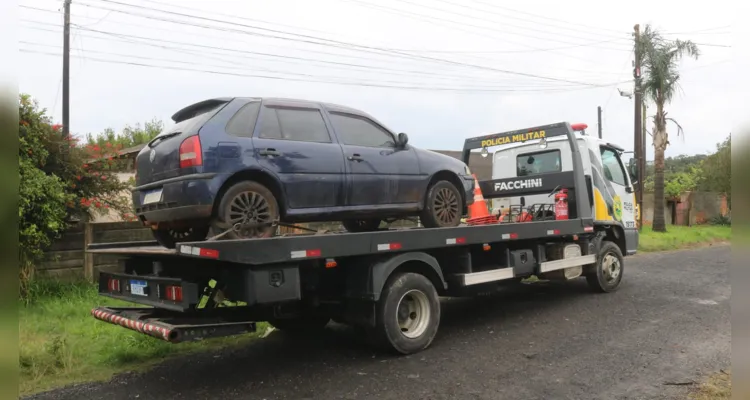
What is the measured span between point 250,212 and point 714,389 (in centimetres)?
400

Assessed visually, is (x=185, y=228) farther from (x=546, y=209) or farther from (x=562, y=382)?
(x=546, y=209)

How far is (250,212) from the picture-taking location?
4.57 meters

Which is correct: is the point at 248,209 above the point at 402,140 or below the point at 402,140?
below

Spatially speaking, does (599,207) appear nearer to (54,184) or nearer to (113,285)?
(113,285)

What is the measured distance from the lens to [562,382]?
4418mm

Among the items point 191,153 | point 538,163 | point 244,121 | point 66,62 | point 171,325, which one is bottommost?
point 171,325

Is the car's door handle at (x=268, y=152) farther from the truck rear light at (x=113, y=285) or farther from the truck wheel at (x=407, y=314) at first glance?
the truck rear light at (x=113, y=285)

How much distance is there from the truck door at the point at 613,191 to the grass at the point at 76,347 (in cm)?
565

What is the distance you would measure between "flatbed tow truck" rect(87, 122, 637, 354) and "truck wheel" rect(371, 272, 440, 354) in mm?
11

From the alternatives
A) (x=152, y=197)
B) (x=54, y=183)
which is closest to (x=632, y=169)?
(x=152, y=197)

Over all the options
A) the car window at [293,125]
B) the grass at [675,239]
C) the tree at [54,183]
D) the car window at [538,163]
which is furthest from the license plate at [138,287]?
the grass at [675,239]

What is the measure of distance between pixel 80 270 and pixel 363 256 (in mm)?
5113

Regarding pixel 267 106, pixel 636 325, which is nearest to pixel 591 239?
pixel 636 325

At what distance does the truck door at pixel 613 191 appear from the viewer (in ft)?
27.7
